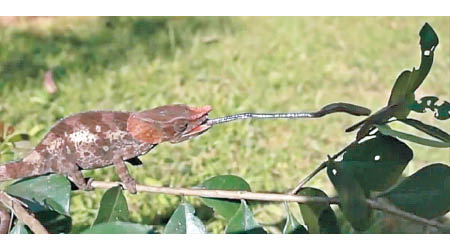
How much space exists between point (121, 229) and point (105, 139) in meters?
0.18

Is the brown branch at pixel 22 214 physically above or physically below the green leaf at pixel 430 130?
below

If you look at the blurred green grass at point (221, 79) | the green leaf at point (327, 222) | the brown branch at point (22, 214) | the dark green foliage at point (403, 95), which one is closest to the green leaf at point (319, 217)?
the green leaf at point (327, 222)

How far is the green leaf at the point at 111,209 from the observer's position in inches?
36.3

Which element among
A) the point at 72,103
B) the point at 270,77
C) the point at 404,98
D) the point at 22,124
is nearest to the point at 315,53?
the point at 270,77

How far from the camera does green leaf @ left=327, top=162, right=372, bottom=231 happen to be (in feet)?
2.91

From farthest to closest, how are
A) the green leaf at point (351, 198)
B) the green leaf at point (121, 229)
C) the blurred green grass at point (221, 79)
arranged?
the blurred green grass at point (221, 79) < the green leaf at point (351, 198) < the green leaf at point (121, 229)

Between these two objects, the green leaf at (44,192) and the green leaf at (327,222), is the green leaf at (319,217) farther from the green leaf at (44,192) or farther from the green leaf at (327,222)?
the green leaf at (44,192)

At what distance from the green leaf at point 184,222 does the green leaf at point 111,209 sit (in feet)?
0.23

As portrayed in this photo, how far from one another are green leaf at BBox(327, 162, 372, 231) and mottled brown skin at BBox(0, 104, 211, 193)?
167mm

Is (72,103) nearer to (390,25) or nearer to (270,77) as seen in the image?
(270,77)

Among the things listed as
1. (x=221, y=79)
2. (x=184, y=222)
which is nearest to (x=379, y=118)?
(x=184, y=222)

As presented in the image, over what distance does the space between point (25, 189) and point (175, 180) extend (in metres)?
1.64

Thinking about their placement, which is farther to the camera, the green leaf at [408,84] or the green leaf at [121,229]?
the green leaf at [408,84]

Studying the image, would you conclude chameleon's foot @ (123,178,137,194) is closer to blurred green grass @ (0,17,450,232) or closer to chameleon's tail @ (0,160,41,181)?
chameleon's tail @ (0,160,41,181)
